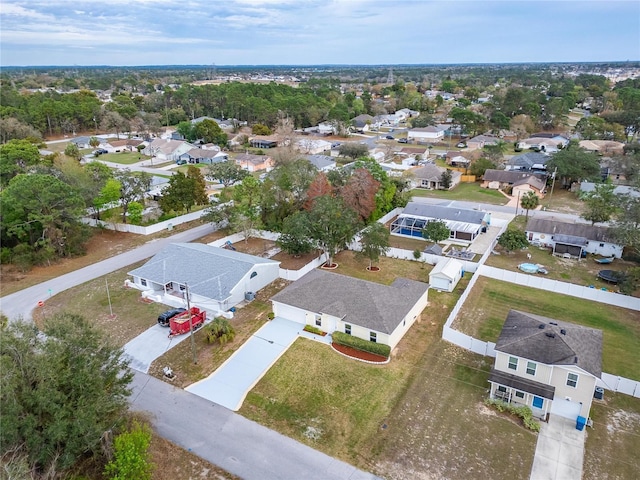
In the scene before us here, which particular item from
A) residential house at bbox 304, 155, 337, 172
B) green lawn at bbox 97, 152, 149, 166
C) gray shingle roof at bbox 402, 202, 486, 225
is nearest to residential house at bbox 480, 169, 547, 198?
gray shingle roof at bbox 402, 202, 486, 225

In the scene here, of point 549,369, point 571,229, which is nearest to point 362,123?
point 571,229

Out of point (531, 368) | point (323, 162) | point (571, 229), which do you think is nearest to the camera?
point (531, 368)

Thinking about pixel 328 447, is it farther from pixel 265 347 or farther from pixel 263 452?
pixel 265 347

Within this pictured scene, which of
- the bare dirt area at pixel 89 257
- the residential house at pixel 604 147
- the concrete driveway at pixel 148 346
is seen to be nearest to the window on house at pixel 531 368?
the concrete driveway at pixel 148 346

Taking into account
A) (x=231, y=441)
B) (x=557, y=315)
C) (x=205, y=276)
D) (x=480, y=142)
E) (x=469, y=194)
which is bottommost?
(x=231, y=441)

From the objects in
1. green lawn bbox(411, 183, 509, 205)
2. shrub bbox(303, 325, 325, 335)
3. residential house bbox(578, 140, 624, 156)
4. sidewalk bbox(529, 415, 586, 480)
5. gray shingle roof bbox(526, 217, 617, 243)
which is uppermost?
residential house bbox(578, 140, 624, 156)

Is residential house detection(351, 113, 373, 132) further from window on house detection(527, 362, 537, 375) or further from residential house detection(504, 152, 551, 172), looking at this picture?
window on house detection(527, 362, 537, 375)

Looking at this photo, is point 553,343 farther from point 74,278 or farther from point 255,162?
point 255,162
